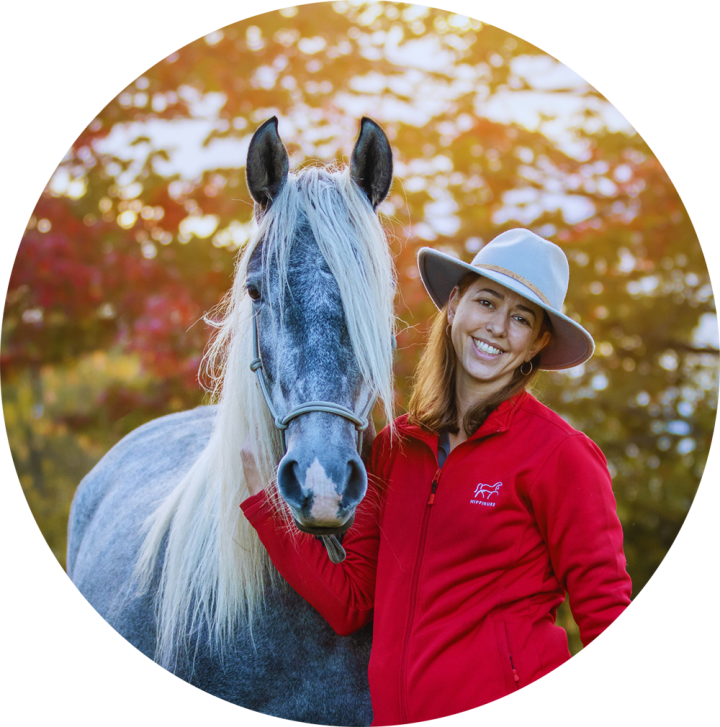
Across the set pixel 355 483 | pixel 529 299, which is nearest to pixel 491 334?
pixel 529 299

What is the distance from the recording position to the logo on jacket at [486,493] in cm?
202

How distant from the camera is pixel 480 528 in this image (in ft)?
6.56

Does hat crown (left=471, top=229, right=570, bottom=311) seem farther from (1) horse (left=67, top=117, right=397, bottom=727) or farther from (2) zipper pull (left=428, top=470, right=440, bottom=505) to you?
(2) zipper pull (left=428, top=470, right=440, bottom=505)

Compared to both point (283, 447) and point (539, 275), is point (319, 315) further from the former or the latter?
point (539, 275)

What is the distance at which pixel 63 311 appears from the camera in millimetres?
5348

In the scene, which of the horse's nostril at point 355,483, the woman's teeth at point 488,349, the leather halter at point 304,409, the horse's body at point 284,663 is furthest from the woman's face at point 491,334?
the horse's body at point 284,663

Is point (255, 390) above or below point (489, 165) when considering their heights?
below

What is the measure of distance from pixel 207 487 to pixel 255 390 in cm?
54

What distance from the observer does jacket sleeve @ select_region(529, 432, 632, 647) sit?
1.88m

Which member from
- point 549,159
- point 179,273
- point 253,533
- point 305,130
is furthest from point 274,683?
point 549,159

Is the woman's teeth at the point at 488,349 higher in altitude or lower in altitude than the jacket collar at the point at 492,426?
higher

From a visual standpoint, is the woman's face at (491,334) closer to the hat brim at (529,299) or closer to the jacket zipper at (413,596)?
the hat brim at (529,299)

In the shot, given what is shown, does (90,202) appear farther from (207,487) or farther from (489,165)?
(207,487)

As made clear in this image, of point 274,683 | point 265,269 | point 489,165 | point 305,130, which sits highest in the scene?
point 305,130
